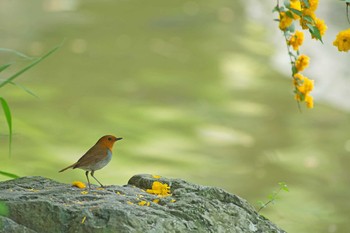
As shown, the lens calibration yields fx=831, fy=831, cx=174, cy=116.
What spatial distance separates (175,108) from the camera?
648cm

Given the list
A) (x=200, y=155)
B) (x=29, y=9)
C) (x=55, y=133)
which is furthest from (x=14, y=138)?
(x=29, y=9)

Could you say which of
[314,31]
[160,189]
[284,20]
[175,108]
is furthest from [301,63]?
[175,108]

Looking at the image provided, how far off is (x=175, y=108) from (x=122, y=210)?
14.1ft

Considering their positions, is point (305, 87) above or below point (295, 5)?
below

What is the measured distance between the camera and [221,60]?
24.7 feet

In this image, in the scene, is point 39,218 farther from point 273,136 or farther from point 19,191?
point 273,136

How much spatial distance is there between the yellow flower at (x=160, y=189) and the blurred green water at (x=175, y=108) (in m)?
2.32

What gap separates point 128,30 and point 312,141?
2743 mm

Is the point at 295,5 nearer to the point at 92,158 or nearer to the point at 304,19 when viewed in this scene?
the point at 304,19

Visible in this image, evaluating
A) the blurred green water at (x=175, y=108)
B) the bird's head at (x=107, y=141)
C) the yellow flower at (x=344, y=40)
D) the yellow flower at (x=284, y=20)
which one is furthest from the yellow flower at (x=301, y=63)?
the blurred green water at (x=175, y=108)

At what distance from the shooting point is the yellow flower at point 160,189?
8.35ft

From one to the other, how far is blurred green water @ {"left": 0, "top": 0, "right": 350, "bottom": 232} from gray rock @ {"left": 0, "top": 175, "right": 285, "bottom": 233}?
236 cm

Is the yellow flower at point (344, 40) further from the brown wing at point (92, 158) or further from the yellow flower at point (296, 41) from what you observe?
the brown wing at point (92, 158)

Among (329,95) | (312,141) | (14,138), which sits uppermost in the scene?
(329,95)
